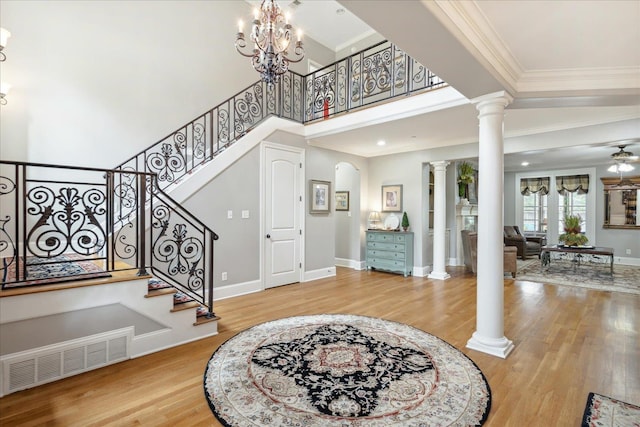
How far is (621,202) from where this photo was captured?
818cm

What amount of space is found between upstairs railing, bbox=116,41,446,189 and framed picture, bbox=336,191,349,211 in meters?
2.16

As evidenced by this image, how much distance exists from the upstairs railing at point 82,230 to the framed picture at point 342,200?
399 cm

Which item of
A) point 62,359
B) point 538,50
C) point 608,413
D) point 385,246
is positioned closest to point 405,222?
point 385,246

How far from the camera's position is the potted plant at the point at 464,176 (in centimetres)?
798

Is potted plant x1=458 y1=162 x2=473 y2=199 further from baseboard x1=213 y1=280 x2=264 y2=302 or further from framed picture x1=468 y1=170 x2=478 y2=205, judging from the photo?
baseboard x1=213 y1=280 x2=264 y2=302

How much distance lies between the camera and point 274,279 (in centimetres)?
547

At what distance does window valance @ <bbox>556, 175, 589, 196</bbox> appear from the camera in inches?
344

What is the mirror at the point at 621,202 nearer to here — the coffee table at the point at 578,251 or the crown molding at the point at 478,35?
the coffee table at the point at 578,251

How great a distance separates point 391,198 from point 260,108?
3.51 m

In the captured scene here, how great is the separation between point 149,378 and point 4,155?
3.60m

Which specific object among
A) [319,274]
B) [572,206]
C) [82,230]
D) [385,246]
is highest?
[572,206]

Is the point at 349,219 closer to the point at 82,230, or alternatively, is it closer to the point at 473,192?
the point at 473,192

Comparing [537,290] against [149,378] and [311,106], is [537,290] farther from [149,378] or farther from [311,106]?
[149,378]

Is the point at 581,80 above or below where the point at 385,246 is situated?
above
